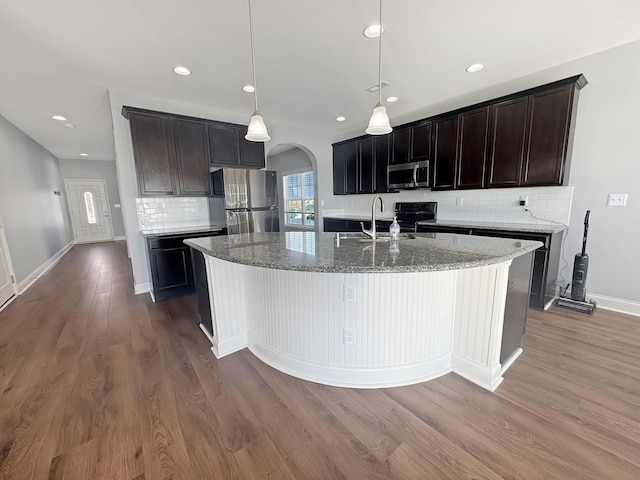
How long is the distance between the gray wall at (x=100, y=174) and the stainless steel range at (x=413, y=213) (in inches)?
354

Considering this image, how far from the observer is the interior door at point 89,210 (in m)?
8.14

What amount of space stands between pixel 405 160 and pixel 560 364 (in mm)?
3207

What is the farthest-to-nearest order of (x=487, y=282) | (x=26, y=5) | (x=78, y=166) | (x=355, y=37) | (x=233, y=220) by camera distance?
(x=78, y=166) → (x=233, y=220) → (x=355, y=37) → (x=26, y=5) → (x=487, y=282)

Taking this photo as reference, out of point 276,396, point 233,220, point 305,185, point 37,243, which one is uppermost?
point 305,185

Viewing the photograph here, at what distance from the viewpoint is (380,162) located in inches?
185

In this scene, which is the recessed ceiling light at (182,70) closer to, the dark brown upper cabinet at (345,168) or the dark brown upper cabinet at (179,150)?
the dark brown upper cabinet at (179,150)

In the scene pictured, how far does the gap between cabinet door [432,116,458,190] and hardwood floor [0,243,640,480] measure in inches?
86.2

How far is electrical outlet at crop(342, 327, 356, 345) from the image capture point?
5.60ft

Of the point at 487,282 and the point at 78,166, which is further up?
the point at 78,166

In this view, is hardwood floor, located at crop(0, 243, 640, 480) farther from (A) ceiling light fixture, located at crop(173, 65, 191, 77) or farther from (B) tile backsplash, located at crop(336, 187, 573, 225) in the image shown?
(A) ceiling light fixture, located at crop(173, 65, 191, 77)

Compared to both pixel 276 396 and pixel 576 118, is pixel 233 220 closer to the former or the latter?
pixel 276 396

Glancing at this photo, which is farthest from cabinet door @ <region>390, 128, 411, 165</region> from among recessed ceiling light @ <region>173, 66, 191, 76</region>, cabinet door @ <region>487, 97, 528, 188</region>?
recessed ceiling light @ <region>173, 66, 191, 76</region>

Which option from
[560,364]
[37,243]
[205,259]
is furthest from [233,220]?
[37,243]

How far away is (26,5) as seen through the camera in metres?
1.85
